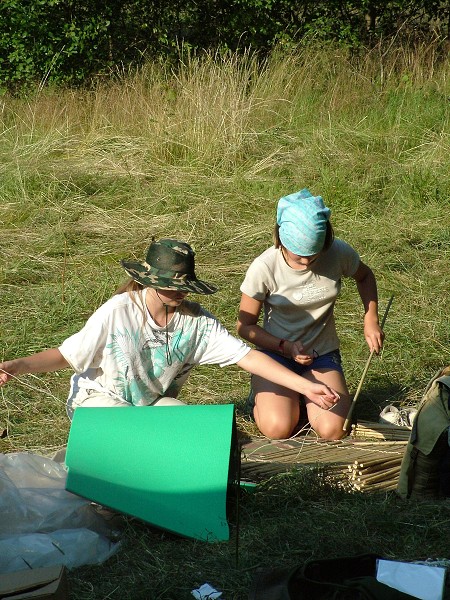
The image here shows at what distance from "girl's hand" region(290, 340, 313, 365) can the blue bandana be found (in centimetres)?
42

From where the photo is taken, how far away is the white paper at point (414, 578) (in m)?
2.55

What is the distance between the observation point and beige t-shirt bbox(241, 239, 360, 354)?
4.32m

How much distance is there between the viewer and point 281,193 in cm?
754

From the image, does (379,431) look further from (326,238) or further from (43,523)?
(43,523)

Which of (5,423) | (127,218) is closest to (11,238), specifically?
(127,218)

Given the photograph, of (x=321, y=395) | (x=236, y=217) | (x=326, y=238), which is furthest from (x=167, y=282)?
(x=236, y=217)

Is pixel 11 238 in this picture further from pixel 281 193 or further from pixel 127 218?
pixel 281 193

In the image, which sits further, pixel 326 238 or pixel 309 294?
pixel 309 294

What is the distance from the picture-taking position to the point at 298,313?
4.41 metres

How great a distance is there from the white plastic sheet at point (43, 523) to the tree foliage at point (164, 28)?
798 centimetres

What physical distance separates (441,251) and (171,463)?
151 inches

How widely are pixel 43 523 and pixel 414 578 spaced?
1.26m

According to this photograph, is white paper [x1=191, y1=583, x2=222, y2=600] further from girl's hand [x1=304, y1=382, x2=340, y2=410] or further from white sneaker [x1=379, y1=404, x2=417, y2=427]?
white sneaker [x1=379, y1=404, x2=417, y2=427]

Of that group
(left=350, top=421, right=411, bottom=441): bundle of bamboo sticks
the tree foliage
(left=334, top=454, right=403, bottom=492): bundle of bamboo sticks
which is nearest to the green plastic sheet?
(left=334, top=454, right=403, bottom=492): bundle of bamboo sticks
